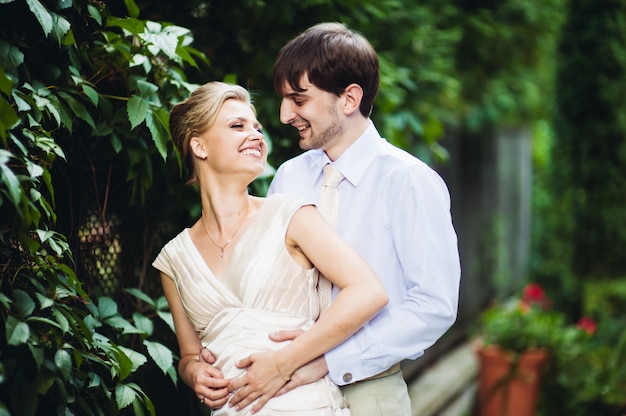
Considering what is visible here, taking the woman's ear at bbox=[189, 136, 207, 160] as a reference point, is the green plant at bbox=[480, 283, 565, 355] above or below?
below

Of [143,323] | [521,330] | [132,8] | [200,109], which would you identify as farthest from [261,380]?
[521,330]

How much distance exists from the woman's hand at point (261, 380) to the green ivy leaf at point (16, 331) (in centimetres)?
64

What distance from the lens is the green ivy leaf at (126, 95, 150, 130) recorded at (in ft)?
8.05

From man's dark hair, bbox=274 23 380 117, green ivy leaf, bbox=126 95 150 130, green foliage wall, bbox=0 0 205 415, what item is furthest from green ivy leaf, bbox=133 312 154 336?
man's dark hair, bbox=274 23 380 117

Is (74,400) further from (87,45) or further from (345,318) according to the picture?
(87,45)

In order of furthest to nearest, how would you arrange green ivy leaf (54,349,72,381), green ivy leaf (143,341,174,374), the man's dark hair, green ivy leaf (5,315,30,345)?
green ivy leaf (143,341,174,374)
the man's dark hair
green ivy leaf (54,349,72,381)
green ivy leaf (5,315,30,345)

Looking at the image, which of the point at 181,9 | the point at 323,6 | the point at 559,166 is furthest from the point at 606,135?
the point at 181,9

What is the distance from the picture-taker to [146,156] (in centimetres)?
271

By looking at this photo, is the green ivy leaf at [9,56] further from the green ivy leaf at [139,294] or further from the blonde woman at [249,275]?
the green ivy leaf at [139,294]

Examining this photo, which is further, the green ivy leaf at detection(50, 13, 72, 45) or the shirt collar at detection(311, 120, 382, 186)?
the shirt collar at detection(311, 120, 382, 186)

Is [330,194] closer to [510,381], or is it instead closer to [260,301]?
[260,301]

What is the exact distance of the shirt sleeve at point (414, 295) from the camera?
2.29m

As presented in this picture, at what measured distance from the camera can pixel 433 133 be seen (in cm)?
498

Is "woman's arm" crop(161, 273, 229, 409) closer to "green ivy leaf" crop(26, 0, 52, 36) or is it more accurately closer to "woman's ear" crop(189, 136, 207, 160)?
"woman's ear" crop(189, 136, 207, 160)
